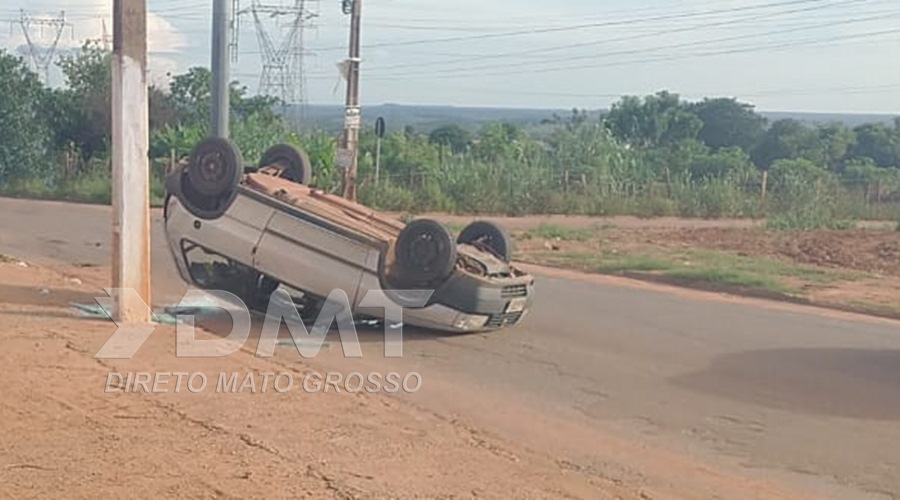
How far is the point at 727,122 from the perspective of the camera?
74750 millimetres

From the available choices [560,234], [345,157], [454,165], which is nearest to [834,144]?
[454,165]

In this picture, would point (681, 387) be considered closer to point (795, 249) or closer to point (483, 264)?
point (483, 264)

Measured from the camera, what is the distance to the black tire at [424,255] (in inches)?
478

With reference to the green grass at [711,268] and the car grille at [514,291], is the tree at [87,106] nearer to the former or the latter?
the green grass at [711,268]

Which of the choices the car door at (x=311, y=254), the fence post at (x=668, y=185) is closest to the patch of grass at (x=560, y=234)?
the fence post at (x=668, y=185)

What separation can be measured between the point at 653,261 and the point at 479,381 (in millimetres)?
10953

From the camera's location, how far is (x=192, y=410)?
853 cm

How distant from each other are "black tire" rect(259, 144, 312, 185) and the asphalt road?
74.9 inches

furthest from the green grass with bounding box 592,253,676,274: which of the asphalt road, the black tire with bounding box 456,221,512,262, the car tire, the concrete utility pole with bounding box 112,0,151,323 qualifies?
the concrete utility pole with bounding box 112,0,151,323

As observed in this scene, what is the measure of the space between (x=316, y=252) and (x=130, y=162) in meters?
1.96

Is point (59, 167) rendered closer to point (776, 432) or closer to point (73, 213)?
point (73, 213)

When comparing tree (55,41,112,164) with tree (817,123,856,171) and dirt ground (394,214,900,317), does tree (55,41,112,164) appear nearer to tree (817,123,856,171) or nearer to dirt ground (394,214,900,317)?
dirt ground (394,214,900,317)

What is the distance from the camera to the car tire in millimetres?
13008

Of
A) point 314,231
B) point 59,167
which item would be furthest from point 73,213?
point 314,231
